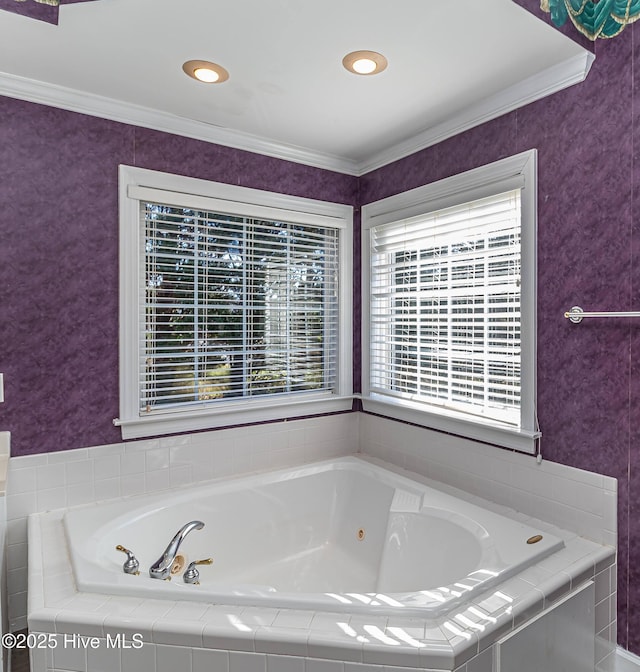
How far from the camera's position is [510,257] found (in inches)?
86.3

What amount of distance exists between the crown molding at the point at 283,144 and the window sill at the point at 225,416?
1483 millimetres

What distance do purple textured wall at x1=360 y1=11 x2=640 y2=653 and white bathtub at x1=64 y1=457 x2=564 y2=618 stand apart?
0.39 m

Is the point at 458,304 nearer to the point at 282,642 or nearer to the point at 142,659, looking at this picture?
the point at 282,642

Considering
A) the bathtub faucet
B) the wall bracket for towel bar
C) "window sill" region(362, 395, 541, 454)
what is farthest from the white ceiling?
the bathtub faucet

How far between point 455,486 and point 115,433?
69.8 inches

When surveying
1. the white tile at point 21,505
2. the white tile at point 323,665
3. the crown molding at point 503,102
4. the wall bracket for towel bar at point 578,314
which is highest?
the crown molding at point 503,102

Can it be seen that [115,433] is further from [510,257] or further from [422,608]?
[510,257]

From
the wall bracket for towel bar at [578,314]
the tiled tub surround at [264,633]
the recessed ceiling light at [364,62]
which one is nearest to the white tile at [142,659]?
the tiled tub surround at [264,633]

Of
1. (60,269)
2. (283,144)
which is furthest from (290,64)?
(60,269)

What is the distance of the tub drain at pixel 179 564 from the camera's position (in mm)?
2061

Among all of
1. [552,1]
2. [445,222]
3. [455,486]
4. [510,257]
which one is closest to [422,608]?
[455,486]

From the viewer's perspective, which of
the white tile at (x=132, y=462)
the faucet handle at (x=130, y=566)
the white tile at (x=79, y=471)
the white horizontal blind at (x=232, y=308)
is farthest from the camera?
the white horizontal blind at (x=232, y=308)

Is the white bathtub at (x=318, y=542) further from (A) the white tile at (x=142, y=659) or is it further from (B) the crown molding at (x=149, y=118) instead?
(B) the crown molding at (x=149, y=118)

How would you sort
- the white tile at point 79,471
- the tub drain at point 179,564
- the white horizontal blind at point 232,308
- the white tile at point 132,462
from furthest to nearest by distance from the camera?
the white horizontal blind at point 232,308, the white tile at point 132,462, the white tile at point 79,471, the tub drain at point 179,564
